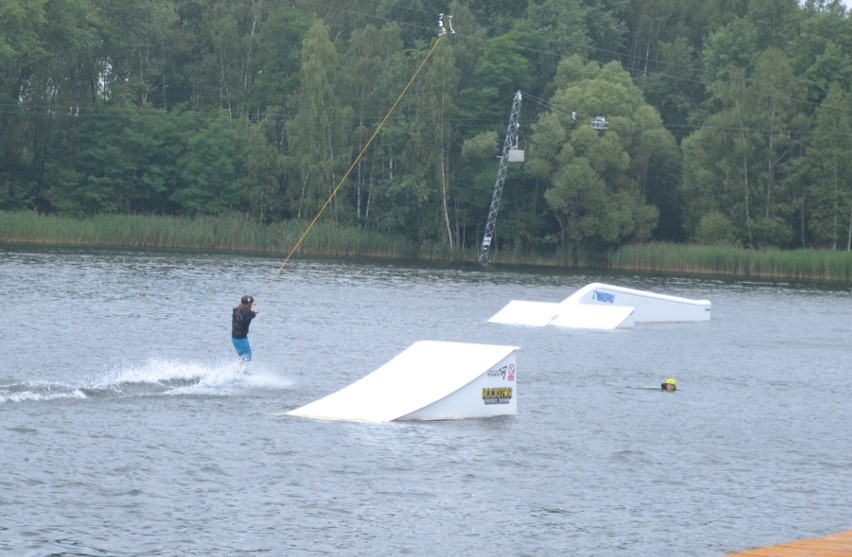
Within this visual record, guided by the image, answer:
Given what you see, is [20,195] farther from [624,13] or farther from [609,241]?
[624,13]

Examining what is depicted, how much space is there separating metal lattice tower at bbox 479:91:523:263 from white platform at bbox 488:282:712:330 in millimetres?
39410

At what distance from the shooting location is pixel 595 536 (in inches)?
662

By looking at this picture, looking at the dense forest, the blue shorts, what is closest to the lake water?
the blue shorts

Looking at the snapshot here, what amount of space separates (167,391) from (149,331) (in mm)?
11691

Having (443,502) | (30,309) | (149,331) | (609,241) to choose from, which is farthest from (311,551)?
(609,241)

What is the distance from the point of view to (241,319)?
27375 mm

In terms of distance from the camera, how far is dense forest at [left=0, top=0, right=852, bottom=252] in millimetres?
88000

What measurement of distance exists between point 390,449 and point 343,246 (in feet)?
214

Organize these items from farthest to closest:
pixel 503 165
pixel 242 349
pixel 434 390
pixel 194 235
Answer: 1. pixel 503 165
2. pixel 194 235
3. pixel 242 349
4. pixel 434 390

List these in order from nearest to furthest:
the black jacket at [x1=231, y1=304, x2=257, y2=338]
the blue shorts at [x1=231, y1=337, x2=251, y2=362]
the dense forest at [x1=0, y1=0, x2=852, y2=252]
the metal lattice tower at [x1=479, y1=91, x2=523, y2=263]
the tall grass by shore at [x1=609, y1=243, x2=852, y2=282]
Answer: the black jacket at [x1=231, y1=304, x2=257, y2=338] → the blue shorts at [x1=231, y1=337, x2=251, y2=362] → the tall grass by shore at [x1=609, y1=243, x2=852, y2=282] → the metal lattice tower at [x1=479, y1=91, x2=523, y2=263] → the dense forest at [x1=0, y1=0, x2=852, y2=252]

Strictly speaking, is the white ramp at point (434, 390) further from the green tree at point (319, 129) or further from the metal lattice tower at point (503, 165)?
the green tree at point (319, 129)

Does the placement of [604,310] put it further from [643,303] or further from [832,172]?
[832,172]

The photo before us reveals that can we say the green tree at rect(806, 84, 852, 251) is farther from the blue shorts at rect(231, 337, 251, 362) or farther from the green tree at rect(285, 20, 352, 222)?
the blue shorts at rect(231, 337, 251, 362)

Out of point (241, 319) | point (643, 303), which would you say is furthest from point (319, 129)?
point (241, 319)
